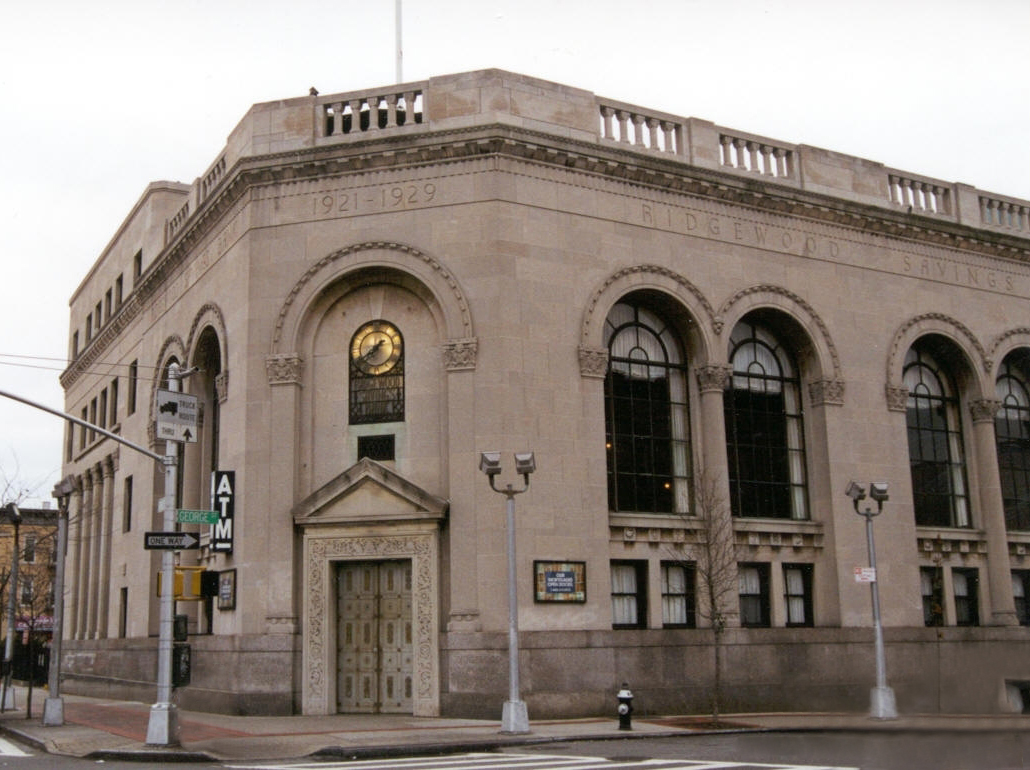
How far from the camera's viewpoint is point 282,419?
27703mm

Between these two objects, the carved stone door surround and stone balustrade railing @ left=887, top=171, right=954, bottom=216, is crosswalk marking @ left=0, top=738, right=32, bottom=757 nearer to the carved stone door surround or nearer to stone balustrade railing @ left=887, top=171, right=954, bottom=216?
the carved stone door surround

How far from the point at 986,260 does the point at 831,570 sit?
12.3 metres

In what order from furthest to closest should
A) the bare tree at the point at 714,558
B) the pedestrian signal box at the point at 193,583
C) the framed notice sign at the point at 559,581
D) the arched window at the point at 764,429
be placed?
1. the arched window at the point at 764,429
2. the bare tree at the point at 714,558
3. the framed notice sign at the point at 559,581
4. the pedestrian signal box at the point at 193,583

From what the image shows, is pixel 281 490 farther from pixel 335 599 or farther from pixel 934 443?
pixel 934 443

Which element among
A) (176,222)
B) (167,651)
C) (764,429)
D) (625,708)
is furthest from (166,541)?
(176,222)

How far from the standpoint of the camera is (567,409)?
2731 cm

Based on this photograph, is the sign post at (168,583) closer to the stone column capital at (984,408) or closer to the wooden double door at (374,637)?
the wooden double door at (374,637)

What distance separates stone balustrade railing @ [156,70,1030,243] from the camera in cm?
2827

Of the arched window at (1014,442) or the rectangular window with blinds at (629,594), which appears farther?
the arched window at (1014,442)

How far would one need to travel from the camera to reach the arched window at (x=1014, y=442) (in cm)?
3547

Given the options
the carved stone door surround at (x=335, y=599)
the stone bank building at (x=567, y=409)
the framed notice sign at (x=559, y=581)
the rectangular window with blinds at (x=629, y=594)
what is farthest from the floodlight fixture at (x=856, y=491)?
the carved stone door surround at (x=335, y=599)

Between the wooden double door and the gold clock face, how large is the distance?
489 cm

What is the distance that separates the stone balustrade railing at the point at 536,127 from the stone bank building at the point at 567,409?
0.09 m

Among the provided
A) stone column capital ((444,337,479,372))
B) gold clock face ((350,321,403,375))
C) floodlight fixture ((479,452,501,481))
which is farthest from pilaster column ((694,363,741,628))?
gold clock face ((350,321,403,375))
